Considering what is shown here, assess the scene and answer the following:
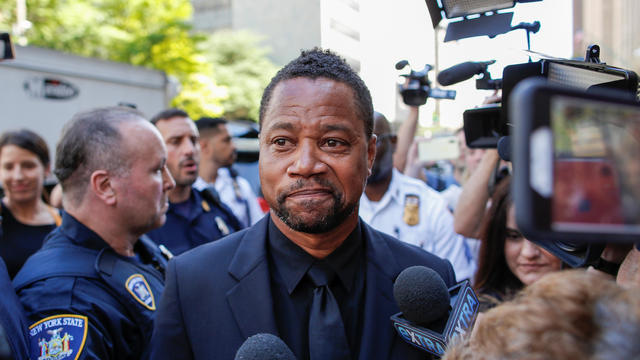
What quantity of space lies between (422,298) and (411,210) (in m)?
2.13

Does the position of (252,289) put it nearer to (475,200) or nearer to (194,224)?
(475,200)

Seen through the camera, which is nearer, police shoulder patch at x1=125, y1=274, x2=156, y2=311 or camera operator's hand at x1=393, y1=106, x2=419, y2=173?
police shoulder patch at x1=125, y1=274, x2=156, y2=311

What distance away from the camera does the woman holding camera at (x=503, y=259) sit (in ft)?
8.09

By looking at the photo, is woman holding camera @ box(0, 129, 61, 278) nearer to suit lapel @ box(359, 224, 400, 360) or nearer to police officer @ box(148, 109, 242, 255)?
police officer @ box(148, 109, 242, 255)

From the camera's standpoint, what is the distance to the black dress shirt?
154 centimetres

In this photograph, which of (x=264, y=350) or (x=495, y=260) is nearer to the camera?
(x=264, y=350)

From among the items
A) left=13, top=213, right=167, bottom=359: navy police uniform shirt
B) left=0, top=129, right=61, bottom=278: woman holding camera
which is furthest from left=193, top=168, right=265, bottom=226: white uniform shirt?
left=13, top=213, right=167, bottom=359: navy police uniform shirt

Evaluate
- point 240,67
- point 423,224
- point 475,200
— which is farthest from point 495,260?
point 240,67

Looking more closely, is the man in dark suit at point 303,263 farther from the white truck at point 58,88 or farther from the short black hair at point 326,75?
the white truck at point 58,88

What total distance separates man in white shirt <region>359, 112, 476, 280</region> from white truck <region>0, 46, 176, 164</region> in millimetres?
5903

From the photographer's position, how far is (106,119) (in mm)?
2365

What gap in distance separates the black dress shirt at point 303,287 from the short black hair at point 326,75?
44 centimetres

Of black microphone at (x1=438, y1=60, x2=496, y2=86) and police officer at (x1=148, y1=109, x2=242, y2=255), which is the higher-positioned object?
black microphone at (x1=438, y1=60, x2=496, y2=86)

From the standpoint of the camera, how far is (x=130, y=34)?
52.4 ft
